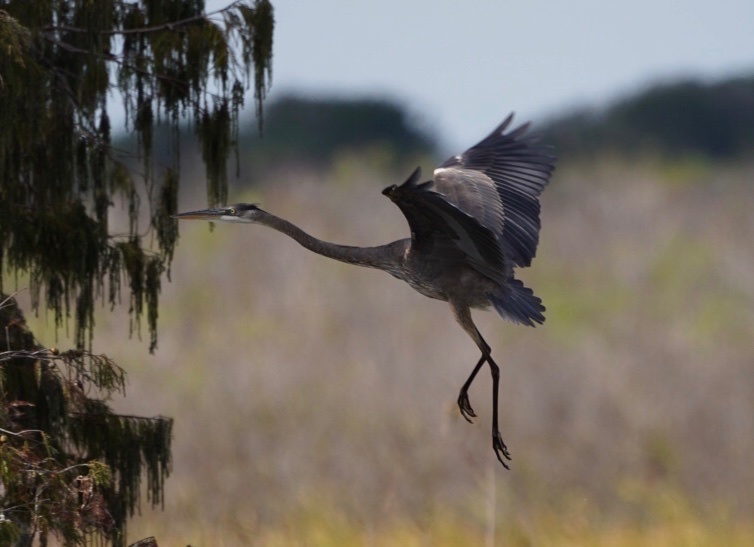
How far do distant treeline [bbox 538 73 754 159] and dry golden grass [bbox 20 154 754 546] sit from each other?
360 cm

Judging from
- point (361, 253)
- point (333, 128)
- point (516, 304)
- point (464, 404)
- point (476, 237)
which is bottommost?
point (333, 128)

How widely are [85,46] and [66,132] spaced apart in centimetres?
32

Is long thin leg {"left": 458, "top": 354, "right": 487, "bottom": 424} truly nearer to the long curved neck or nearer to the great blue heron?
the great blue heron

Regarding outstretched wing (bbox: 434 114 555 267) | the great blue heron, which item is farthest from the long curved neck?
outstretched wing (bbox: 434 114 555 267)

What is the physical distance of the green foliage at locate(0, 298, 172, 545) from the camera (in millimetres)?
3863

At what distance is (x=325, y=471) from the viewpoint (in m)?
14.8

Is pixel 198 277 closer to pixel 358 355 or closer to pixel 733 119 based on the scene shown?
pixel 358 355

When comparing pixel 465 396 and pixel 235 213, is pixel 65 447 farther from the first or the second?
pixel 465 396

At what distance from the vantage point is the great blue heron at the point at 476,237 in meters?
5.20

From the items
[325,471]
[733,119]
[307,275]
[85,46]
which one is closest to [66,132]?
[85,46]

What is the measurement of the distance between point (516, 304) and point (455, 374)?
38.5ft

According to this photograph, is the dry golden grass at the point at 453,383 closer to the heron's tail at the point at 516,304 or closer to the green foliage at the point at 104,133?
the heron's tail at the point at 516,304

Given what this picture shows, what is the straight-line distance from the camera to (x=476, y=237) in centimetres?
512

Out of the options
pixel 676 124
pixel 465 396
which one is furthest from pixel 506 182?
pixel 676 124
